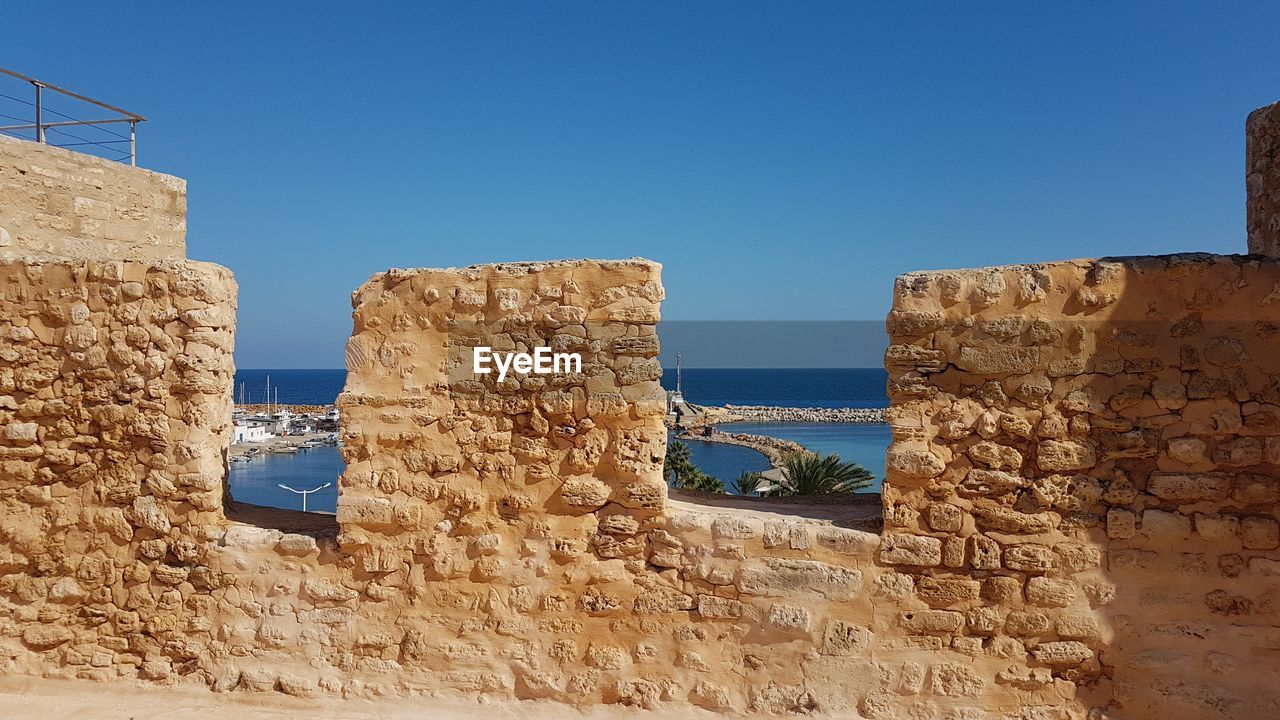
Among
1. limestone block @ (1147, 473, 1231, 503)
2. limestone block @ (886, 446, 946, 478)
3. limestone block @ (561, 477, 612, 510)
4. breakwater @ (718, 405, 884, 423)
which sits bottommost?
breakwater @ (718, 405, 884, 423)

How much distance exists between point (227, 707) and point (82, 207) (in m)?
3.82

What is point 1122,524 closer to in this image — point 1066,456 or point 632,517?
point 1066,456

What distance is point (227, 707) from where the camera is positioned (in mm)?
4445

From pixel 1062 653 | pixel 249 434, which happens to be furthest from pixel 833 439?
pixel 1062 653

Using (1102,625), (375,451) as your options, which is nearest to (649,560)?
(375,451)

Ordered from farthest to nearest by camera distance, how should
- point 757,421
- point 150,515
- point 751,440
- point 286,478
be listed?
point 757,421, point 751,440, point 286,478, point 150,515

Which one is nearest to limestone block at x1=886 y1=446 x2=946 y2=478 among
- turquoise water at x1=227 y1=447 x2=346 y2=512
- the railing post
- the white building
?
the railing post

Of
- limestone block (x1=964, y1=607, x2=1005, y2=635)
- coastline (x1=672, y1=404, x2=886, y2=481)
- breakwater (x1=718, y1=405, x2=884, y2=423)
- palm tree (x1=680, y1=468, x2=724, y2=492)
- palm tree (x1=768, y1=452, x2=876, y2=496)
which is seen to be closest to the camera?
limestone block (x1=964, y1=607, x2=1005, y2=635)

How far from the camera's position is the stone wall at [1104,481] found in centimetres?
367

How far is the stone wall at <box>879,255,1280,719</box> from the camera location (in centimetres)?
367

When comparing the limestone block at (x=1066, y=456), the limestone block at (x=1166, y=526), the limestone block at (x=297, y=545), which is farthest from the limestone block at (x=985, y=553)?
the limestone block at (x=297, y=545)

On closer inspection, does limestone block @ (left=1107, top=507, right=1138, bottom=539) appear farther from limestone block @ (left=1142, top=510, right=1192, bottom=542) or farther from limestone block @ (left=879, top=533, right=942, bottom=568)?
limestone block @ (left=879, top=533, right=942, bottom=568)

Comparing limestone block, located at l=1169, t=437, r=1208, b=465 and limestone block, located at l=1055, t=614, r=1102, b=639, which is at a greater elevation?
limestone block, located at l=1169, t=437, r=1208, b=465

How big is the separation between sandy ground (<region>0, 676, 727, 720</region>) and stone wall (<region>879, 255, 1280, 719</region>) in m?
1.70
